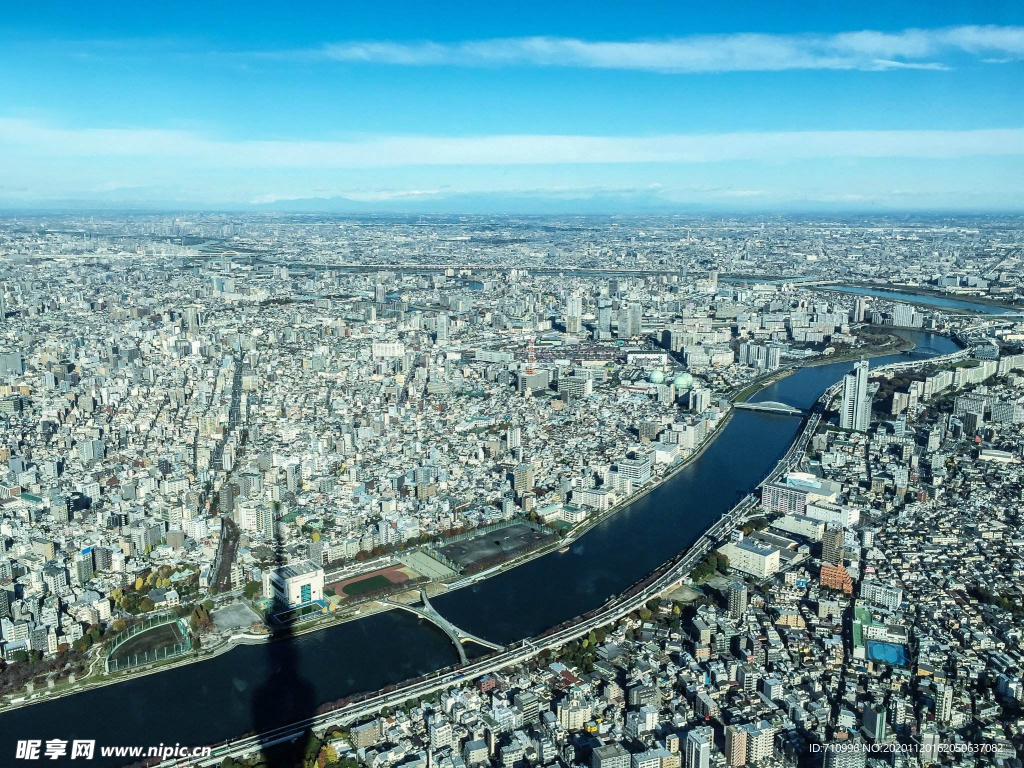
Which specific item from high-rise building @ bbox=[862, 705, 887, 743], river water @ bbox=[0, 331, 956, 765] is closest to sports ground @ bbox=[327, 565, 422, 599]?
river water @ bbox=[0, 331, 956, 765]

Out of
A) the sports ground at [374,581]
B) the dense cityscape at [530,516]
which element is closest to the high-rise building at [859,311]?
the dense cityscape at [530,516]

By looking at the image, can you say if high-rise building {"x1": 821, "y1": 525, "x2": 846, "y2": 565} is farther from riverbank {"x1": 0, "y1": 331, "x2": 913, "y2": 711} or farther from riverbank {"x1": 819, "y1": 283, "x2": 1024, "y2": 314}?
riverbank {"x1": 819, "y1": 283, "x2": 1024, "y2": 314}

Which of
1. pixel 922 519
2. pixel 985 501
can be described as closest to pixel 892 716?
pixel 922 519

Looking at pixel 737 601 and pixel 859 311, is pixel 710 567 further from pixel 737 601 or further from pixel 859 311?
pixel 859 311

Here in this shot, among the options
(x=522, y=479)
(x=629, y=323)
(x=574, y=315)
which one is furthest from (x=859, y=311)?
(x=522, y=479)

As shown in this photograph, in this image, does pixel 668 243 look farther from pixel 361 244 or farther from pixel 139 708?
pixel 139 708

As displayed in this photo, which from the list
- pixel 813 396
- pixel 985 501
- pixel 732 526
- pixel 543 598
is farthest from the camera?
pixel 813 396
